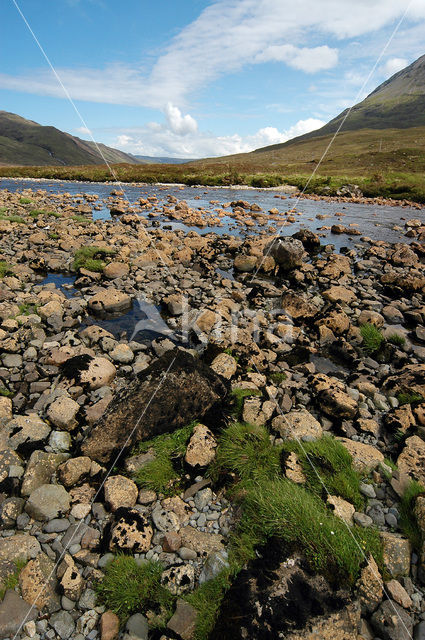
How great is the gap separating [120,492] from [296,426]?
306 centimetres

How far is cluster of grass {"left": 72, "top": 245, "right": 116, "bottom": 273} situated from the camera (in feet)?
45.7

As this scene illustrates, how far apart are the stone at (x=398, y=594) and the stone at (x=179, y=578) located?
210cm

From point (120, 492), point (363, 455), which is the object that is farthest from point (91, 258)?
point (363, 455)

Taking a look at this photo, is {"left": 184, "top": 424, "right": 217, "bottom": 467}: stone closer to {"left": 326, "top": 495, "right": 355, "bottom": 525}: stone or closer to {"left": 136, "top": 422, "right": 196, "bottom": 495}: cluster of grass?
{"left": 136, "top": 422, "right": 196, "bottom": 495}: cluster of grass

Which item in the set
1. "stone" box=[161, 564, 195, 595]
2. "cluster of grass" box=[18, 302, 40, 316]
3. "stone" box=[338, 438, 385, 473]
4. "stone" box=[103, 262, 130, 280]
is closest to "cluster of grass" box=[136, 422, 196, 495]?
"stone" box=[161, 564, 195, 595]

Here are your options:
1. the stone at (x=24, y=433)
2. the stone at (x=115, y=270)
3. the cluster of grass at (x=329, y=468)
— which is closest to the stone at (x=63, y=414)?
the stone at (x=24, y=433)

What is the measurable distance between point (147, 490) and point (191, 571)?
1.32 metres

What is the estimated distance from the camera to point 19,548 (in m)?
3.71

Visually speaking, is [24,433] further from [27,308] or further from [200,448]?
[27,308]

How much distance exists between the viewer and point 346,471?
470cm

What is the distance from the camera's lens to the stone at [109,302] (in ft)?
34.7

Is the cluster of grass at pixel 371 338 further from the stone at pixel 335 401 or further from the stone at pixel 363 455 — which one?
the stone at pixel 363 455

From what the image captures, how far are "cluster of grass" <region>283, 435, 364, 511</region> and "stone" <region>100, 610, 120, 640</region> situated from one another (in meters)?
2.77

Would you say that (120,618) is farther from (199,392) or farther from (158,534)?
(199,392)
